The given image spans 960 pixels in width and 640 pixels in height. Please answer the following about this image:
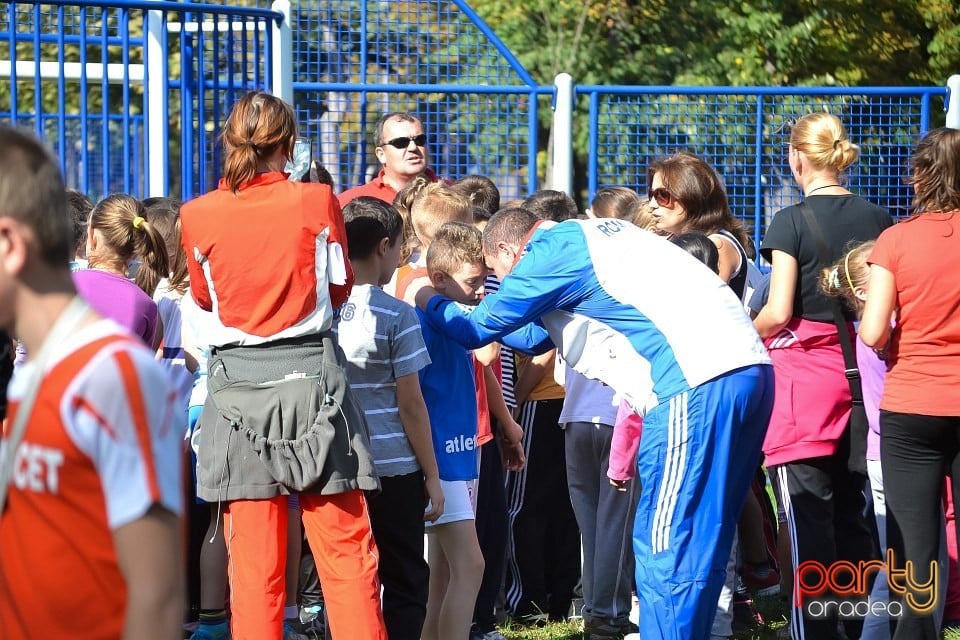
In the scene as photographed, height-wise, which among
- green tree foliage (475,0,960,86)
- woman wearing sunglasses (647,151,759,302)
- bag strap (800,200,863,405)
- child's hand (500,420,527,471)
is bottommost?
child's hand (500,420,527,471)

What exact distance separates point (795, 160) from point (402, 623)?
232cm

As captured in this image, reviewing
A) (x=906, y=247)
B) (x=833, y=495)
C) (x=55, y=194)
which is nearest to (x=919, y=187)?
(x=906, y=247)

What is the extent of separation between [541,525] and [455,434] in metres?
1.40

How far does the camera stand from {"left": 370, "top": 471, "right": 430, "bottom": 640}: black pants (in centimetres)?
406

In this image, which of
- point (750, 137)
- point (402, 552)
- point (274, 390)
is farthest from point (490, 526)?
point (750, 137)

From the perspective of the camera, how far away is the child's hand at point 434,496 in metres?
4.08

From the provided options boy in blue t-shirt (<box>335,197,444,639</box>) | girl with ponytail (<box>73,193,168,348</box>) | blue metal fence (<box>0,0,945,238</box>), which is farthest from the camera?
blue metal fence (<box>0,0,945,238</box>)

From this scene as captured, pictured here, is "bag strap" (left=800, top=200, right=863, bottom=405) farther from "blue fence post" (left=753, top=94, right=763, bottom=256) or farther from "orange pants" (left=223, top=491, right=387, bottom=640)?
"blue fence post" (left=753, top=94, right=763, bottom=256)

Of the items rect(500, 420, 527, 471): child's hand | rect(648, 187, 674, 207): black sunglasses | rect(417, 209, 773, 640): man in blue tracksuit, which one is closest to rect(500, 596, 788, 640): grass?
rect(500, 420, 527, 471): child's hand

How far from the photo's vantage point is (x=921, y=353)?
420cm

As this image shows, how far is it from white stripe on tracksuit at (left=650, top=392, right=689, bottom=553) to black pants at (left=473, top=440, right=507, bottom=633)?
4.65 ft

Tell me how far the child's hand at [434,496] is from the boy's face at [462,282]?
63 centimetres

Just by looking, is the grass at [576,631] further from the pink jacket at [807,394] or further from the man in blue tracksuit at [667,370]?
the man in blue tracksuit at [667,370]

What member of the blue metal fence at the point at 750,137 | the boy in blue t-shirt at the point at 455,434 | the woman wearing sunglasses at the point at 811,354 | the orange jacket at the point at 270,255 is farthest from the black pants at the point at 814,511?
the blue metal fence at the point at 750,137
